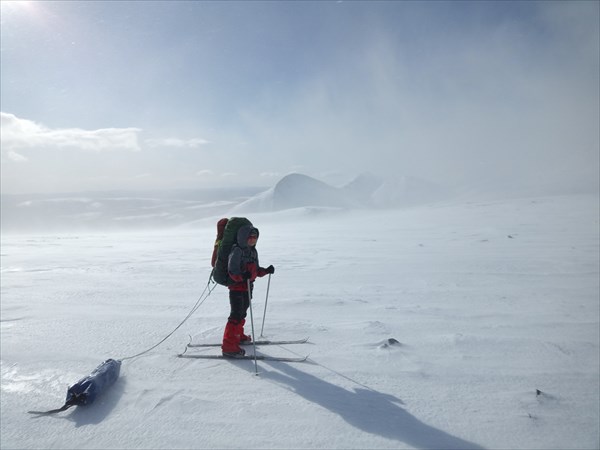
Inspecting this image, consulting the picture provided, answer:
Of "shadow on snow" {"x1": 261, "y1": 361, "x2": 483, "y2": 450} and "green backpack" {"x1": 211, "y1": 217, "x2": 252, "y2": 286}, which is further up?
"green backpack" {"x1": 211, "y1": 217, "x2": 252, "y2": 286}

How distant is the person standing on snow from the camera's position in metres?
4.11

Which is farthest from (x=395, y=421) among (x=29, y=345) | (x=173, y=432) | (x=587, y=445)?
(x=29, y=345)

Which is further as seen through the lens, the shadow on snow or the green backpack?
the green backpack

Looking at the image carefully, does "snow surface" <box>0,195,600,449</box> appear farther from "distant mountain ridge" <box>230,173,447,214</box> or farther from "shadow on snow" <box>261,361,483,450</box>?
"distant mountain ridge" <box>230,173,447,214</box>

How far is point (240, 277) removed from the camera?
161 inches

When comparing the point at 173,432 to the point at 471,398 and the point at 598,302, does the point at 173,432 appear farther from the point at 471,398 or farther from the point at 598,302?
the point at 598,302

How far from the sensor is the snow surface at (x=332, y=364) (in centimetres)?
279

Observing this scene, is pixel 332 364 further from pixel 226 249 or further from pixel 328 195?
pixel 328 195

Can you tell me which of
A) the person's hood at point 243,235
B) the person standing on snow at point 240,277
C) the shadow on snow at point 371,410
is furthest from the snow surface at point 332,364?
the person's hood at point 243,235

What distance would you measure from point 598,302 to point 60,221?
7354cm

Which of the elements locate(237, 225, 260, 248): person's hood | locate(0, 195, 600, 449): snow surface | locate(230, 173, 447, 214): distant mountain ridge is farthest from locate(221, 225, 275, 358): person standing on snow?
locate(230, 173, 447, 214): distant mountain ridge

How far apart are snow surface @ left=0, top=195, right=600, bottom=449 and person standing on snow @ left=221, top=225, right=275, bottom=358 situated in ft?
0.91

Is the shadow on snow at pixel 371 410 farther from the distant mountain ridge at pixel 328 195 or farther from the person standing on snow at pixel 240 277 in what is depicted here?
the distant mountain ridge at pixel 328 195

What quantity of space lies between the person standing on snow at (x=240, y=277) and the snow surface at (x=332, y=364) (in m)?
0.28
